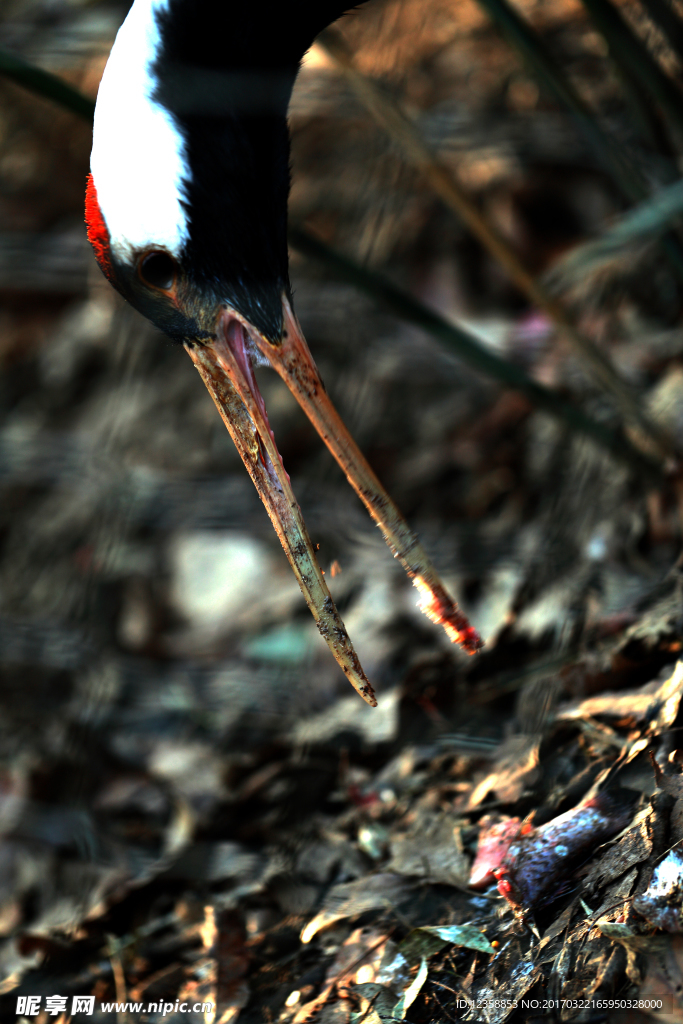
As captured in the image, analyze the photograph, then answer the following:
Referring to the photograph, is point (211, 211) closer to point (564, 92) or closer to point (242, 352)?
point (242, 352)

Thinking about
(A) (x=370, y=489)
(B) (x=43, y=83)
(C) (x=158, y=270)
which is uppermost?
(B) (x=43, y=83)

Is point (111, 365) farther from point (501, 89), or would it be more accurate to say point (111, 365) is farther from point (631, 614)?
point (631, 614)

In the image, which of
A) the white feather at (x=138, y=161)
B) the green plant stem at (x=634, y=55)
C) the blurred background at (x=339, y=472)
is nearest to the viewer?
the white feather at (x=138, y=161)

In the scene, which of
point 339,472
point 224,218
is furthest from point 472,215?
point 339,472

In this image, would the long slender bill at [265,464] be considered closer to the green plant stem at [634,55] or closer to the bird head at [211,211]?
the bird head at [211,211]

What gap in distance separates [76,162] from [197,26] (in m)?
1.80

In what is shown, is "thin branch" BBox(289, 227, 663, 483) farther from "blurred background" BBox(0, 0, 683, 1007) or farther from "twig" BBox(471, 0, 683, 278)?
"twig" BBox(471, 0, 683, 278)

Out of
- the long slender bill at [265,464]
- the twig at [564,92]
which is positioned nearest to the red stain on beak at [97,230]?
the long slender bill at [265,464]

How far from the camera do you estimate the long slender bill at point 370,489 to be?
81 centimetres

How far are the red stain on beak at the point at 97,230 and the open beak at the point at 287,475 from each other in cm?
13

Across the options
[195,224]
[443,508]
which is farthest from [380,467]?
[195,224]

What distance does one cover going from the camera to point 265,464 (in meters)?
0.82

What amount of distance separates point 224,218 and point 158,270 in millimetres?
89

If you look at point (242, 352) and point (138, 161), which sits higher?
point (138, 161)
